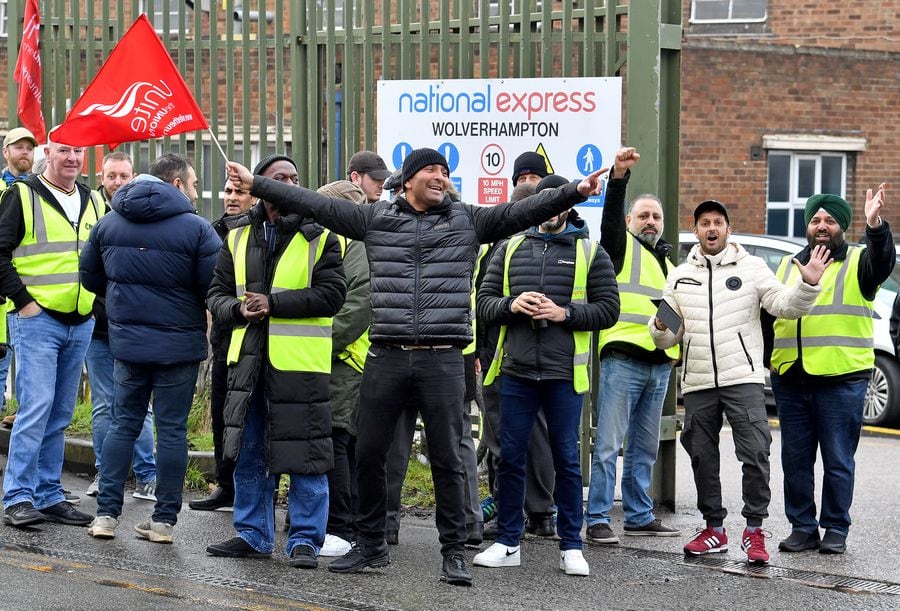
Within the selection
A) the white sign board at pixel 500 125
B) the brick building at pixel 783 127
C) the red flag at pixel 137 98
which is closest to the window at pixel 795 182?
the brick building at pixel 783 127

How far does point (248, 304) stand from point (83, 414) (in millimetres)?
4129

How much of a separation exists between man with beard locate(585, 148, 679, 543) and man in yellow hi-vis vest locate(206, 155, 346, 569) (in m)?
1.64

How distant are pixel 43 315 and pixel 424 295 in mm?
2465

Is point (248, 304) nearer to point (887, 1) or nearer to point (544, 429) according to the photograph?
point (544, 429)

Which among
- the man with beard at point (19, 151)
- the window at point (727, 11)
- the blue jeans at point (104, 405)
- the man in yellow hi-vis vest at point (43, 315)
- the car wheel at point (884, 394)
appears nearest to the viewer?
the man in yellow hi-vis vest at point (43, 315)

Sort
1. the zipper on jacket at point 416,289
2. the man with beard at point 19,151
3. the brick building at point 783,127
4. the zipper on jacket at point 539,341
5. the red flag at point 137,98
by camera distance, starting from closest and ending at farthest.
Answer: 1. the zipper on jacket at point 416,289
2. the zipper on jacket at point 539,341
3. the red flag at point 137,98
4. the man with beard at point 19,151
5. the brick building at point 783,127

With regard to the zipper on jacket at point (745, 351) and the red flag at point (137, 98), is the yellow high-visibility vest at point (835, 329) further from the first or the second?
the red flag at point (137, 98)

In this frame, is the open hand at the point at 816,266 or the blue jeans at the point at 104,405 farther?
the blue jeans at the point at 104,405

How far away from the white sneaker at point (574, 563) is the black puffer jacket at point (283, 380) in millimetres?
1242

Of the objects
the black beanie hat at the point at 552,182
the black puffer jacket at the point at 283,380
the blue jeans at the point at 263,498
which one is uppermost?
the black beanie hat at the point at 552,182

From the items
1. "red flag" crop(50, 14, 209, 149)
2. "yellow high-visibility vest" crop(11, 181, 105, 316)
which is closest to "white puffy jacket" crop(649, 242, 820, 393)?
"red flag" crop(50, 14, 209, 149)

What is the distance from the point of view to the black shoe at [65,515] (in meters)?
7.98

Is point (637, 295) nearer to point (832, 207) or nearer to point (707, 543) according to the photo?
point (832, 207)

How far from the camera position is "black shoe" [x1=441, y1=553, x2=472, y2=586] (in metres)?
6.78
